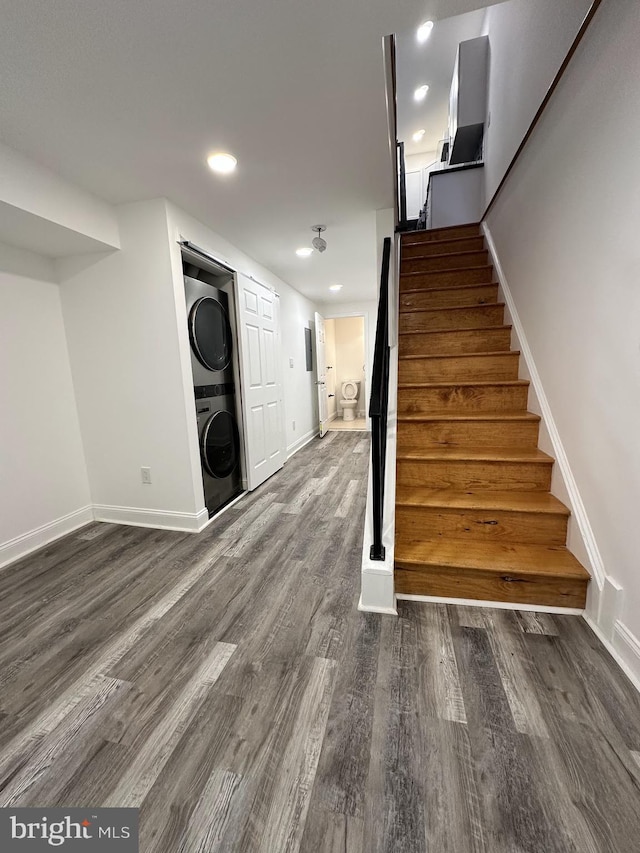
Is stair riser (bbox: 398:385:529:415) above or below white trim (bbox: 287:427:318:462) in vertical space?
above

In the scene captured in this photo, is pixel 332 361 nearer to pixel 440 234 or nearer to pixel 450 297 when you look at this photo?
pixel 440 234

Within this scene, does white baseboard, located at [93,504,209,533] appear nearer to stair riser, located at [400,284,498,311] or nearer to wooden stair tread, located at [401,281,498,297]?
stair riser, located at [400,284,498,311]

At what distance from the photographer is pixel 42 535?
2.29 metres

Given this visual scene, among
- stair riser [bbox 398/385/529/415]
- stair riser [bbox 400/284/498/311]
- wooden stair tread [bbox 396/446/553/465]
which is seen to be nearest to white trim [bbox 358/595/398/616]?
wooden stair tread [bbox 396/446/553/465]

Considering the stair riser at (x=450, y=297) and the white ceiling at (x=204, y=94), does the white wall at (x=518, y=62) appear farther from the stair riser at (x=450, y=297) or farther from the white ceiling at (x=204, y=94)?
the stair riser at (x=450, y=297)

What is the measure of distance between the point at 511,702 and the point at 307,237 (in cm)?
321

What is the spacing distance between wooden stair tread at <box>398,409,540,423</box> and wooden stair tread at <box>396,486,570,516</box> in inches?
17.0

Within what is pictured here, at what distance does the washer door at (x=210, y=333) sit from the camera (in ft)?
8.01

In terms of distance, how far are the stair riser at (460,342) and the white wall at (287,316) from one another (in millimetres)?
1725

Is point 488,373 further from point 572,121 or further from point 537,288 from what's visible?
point 572,121

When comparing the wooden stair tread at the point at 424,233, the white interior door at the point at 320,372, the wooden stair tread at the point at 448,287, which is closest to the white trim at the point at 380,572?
the wooden stair tread at the point at 448,287

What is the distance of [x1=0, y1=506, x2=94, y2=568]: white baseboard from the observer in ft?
6.88

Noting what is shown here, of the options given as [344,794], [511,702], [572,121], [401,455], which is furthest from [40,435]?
[572,121]

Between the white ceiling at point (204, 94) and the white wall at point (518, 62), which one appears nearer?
the white ceiling at point (204, 94)
